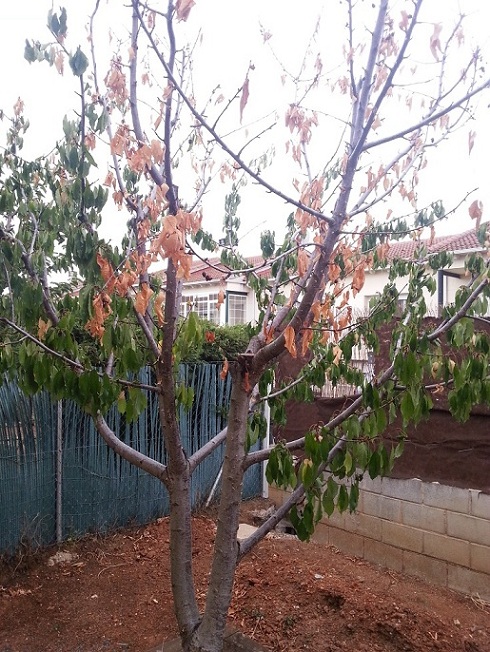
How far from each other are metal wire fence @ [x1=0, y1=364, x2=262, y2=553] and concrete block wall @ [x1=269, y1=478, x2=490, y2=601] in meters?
1.98

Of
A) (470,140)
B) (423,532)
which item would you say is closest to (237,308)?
(423,532)

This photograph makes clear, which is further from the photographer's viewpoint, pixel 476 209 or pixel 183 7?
pixel 476 209

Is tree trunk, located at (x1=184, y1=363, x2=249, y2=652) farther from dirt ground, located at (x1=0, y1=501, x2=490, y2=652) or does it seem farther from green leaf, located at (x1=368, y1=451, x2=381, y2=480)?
dirt ground, located at (x1=0, y1=501, x2=490, y2=652)

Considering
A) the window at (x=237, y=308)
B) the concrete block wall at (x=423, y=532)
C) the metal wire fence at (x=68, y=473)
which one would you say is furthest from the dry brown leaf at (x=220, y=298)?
the window at (x=237, y=308)

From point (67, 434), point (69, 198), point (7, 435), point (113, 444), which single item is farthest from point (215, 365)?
point (69, 198)

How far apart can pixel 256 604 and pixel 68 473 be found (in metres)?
2.27

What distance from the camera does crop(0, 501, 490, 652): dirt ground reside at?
3.54m

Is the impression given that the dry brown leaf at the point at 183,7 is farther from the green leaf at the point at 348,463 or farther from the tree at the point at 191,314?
the green leaf at the point at 348,463

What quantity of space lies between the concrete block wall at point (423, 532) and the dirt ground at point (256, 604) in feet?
0.40

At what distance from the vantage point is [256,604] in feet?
13.0

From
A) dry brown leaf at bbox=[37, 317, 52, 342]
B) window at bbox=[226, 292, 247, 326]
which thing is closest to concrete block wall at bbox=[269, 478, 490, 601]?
dry brown leaf at bbox=[37, 317, 52, 342]

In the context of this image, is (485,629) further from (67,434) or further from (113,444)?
(67,434)

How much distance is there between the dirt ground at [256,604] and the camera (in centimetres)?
354

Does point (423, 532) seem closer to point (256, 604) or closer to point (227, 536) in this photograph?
point (256, 604)
